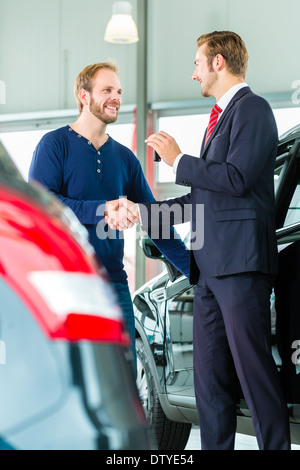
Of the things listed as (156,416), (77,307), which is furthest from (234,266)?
(77,307)

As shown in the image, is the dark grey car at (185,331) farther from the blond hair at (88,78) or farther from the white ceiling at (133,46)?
the white ceiling at (133,46)

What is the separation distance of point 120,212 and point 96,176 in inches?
8.3

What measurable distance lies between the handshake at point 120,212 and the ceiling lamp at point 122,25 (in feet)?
17.6

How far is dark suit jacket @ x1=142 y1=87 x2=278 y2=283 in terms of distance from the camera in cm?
227

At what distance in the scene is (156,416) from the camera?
318 cm

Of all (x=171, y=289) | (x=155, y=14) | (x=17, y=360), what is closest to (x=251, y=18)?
(x=155, y=14)

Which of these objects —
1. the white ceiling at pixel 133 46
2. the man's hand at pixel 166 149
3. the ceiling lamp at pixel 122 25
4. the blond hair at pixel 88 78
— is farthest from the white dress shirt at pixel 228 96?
the white ceiling at pixel 133 46

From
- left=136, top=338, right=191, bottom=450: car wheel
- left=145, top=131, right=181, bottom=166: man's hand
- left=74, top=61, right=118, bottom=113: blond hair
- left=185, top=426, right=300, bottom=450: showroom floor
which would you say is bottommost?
left=185, top=426, right=300, bottom=450: showroom floor

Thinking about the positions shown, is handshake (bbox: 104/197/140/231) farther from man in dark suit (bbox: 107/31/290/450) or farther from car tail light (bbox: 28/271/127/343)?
car tail light (bbox: 28/271/127/343)

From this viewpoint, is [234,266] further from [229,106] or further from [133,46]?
[133,46]

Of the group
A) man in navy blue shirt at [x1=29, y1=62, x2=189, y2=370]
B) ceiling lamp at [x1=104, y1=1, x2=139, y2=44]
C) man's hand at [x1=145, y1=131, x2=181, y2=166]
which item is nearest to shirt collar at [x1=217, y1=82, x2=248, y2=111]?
man's hand at [x1=145, y1=131, x2=181, y2=166]

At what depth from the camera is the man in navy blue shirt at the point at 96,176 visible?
9.02ft

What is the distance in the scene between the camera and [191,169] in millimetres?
2377

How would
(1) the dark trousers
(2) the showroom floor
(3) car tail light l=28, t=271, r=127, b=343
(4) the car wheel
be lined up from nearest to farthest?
1. (3) car tail light l=28, t=271, r=127, b=343
2. (1) the dark trousers
3. (4) the car wheel
4. (2) the showroom floor
